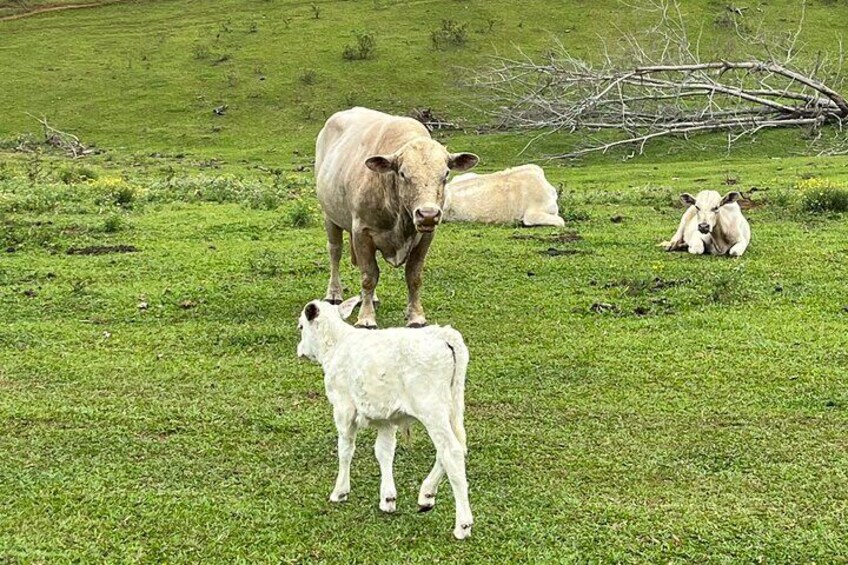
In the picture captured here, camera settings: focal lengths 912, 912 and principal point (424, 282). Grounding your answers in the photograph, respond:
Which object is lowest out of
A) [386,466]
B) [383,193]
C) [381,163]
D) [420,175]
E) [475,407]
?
[475,407]

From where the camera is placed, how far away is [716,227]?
11594 millimetres

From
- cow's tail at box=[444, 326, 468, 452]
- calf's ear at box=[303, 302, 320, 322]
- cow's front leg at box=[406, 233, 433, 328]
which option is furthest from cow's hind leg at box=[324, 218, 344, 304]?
cow's tail at box=[444, 326, 468, 452]

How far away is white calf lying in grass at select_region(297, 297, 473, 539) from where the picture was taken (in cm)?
465

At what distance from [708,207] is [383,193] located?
4.93 meters

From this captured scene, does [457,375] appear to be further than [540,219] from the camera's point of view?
No

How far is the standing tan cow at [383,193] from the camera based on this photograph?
765 centimetres

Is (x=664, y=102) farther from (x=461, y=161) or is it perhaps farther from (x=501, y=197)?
(x=461, y=161)

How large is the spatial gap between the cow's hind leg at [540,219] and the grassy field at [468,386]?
7.0 inches

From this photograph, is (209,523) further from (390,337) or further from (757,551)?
(757,551)

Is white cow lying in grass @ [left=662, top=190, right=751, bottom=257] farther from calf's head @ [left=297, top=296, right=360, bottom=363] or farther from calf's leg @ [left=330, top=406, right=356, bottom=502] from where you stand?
calf's leg @ [left=330, top=406, right=356, bottom=502]

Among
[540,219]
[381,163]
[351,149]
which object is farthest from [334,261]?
[540,219]

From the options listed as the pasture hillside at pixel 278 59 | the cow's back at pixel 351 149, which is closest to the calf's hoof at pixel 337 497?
the cow's back at pixel 351 149

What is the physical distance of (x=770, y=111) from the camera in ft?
84.6

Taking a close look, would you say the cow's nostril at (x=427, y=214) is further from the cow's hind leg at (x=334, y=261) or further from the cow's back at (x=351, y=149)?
the cow's hind leg at (x=334, y=261)
